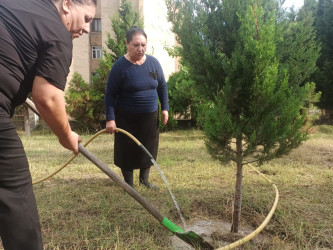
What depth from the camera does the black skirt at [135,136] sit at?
4234mm

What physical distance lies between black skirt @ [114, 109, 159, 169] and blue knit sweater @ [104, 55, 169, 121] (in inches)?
4.0

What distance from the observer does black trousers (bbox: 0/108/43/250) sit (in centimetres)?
164

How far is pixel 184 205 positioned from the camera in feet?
12.2

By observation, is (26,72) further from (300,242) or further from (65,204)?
(300,242)

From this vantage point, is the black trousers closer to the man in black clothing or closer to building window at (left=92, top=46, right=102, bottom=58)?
the man in black clothing

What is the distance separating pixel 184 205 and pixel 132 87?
160cm

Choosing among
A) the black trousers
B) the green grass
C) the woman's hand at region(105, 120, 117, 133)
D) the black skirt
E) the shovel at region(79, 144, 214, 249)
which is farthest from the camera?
the black skirt

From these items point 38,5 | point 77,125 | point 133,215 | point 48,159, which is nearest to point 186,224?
point 133,215

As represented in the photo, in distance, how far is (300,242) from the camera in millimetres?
2938

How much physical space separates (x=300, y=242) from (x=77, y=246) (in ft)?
6.73

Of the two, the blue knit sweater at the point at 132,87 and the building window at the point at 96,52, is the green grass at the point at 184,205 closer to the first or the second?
the blue knit sweater at the point at 132,87

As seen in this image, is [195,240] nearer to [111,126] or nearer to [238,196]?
[238,196]

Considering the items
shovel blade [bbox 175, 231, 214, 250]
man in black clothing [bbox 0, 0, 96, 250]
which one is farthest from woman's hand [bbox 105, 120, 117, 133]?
man in black clothing [bbox 0, 0, 96, 250]

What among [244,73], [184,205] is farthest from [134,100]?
[244,73]
